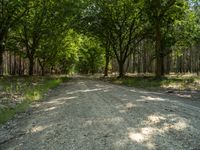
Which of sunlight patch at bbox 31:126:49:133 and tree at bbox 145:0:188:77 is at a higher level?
tree at bbox 145:0:188:77

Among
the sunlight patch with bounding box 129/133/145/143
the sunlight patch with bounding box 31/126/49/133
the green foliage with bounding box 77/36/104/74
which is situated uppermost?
the green foliage with bounding box 77/36/104/74

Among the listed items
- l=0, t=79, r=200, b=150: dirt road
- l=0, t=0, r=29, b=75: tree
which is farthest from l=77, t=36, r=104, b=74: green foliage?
l=0, t=79, r=200, b=150: dirt road

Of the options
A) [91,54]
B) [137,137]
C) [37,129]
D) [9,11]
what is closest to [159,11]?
[9,11]

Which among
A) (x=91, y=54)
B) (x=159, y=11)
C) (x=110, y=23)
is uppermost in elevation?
(x=110, y=23)

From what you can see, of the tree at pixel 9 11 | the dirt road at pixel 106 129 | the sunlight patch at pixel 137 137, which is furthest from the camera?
the tree at pixel 9 11

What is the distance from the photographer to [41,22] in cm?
3500

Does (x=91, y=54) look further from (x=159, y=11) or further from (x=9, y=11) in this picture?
(x=9, y=11)

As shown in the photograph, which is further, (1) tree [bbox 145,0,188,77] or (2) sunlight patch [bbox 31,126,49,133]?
(1) tree [bbox 145,0,188,77]

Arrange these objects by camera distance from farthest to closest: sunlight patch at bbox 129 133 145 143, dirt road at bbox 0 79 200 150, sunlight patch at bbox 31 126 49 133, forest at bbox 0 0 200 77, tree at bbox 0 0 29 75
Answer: forest at bbox 0 0 200 77 → tree at bbox 0 0 29 75 → sunlight patch at bbox 31 126 49 133 → sunlight patch at bbox 129 133 145 143 → dirt road at bbox 0 79 200 150

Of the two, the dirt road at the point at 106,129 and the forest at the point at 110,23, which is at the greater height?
the forest at the point at 110,23

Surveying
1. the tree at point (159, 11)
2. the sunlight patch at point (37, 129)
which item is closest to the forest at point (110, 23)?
the tree at point (159, 11)

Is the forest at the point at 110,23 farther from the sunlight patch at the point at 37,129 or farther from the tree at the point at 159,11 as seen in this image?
the sunlight patch at the point at 37,129

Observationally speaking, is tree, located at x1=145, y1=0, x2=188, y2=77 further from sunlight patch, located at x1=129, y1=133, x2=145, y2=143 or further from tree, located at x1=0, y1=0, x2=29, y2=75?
sunlight patch, located at x1=129, y1=133, x2=145, y2=143

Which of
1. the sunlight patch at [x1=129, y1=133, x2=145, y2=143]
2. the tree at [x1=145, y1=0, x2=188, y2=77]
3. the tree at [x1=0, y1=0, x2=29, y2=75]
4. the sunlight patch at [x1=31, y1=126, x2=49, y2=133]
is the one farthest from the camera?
the tree at [x1=145, y1=0, x2=188, y2=77]
